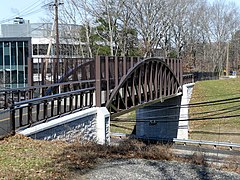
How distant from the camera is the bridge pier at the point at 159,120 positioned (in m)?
29.3

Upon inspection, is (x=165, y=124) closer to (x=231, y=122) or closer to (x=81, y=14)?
(x=231, y=122)

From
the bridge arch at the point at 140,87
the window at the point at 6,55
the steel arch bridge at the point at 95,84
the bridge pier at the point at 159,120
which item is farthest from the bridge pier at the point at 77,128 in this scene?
the window at the point at 6,55

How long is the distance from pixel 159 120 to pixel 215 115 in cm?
559

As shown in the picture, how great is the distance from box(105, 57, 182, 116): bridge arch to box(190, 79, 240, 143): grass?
4393 millimetres

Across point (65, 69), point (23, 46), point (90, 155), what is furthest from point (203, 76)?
point (90, 155)

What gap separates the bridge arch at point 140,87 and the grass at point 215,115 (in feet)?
14.4

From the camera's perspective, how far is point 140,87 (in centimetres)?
1953

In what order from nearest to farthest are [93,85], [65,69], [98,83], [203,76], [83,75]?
1. [98,83]
2. [93,85]
3. [83,75]
4. [65,69]
5. [203,76]

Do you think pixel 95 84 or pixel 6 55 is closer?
pixel 95 84

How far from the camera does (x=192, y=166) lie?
25.3 feet

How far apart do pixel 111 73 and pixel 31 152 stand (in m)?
9.01

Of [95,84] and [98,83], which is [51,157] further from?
[95,84]

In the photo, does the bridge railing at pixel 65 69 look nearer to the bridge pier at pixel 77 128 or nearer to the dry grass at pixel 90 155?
the bridge pier at pixel 77 128

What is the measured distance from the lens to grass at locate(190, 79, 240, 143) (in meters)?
27.8
